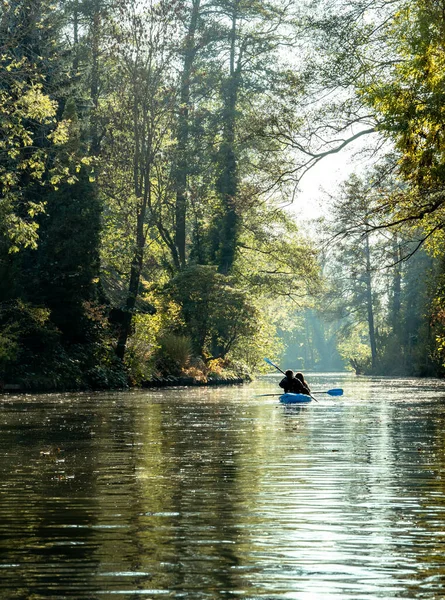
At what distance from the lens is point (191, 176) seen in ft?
185

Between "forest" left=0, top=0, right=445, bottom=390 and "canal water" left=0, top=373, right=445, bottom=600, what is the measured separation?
255 inches

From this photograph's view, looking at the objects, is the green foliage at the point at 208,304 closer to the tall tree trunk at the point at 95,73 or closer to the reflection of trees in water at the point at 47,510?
the tall tree trunk at the point at 95,73

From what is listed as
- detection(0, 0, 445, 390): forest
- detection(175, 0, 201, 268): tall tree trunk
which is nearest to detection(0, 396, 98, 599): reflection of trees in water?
detection(0, 0, 445, 390): forest

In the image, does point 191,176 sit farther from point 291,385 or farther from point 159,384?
point 291,385

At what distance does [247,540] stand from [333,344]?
157m

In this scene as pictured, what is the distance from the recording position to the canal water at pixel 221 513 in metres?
6.11

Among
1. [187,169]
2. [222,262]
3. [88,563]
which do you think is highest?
[187,169]

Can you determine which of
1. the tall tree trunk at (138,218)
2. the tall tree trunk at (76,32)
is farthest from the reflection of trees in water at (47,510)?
the tall tree trunk at (76,32)

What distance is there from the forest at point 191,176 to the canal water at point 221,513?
647 centimetres

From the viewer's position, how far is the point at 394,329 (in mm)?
72625

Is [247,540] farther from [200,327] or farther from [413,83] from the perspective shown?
[200,327]

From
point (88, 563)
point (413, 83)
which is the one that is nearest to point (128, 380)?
point (413, 83)

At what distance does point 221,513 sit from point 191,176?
48458 mm

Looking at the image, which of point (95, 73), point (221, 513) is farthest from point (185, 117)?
point (221, 513)
